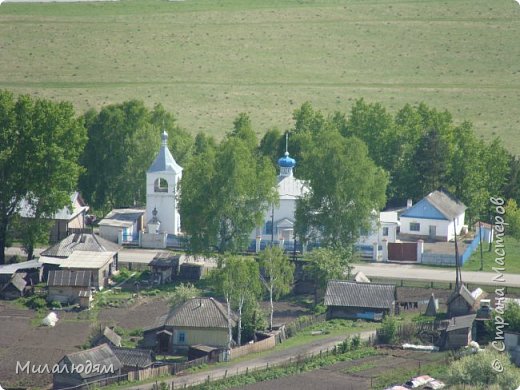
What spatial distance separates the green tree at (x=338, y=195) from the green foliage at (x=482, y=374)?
58.2 ft

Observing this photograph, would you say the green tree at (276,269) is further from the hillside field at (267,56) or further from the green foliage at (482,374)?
the hillside field at (267,56)

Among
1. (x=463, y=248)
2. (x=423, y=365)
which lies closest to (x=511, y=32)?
(x=463, y=248)

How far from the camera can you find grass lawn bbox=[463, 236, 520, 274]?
261 ft

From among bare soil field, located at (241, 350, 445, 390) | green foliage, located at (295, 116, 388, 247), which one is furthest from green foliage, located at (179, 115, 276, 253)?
bare soil field, located at (241, 350, 445, 390)

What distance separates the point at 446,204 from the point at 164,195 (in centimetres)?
1375

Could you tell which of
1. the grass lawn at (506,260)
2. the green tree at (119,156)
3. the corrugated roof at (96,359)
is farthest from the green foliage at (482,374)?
the green tree at (119,156)

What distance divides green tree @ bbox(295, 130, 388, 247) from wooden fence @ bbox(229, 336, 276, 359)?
11.1m

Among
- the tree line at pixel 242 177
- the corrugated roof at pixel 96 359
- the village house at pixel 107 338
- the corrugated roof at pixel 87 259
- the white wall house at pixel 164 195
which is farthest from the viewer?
the white wall house at pixel 164 195

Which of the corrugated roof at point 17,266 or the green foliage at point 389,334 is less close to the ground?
the corrugated roof at point 17,266

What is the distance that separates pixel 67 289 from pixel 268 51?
58.5 m

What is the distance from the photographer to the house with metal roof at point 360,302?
7144 centimetres

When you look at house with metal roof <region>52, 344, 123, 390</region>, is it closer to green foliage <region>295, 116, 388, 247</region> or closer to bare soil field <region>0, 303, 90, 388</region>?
bare soil field <region>0, 303, 90, 388</region>

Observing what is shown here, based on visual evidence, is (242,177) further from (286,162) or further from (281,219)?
(286,162)

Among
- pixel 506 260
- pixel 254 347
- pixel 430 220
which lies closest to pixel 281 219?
pixel 430 220
